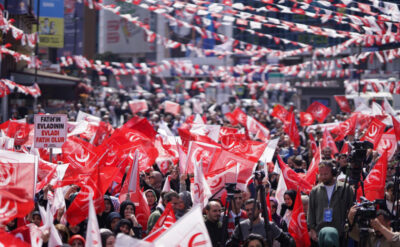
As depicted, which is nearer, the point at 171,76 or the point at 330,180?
the point at 330,180

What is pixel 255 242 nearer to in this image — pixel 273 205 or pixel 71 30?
pixel 273 205

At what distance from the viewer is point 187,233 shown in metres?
5.51

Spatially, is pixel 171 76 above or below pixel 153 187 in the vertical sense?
below

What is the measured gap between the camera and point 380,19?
14320 millimetres

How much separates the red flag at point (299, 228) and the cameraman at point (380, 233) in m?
0.87

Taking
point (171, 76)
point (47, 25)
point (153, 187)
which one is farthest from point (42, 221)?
point (171, 76)

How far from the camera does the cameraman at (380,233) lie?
6.98m

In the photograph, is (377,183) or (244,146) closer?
(377,183)

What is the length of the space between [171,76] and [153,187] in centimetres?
5907

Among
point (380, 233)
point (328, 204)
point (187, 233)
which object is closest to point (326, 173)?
point (328, 204)

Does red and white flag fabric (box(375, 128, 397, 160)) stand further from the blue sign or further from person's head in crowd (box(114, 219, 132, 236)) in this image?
the blue sign

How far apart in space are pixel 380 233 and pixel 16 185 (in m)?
3.62

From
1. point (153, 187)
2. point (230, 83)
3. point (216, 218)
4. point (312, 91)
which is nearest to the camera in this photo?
point (216, 218)

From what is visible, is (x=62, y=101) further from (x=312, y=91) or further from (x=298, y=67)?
(x=298, y=67)
